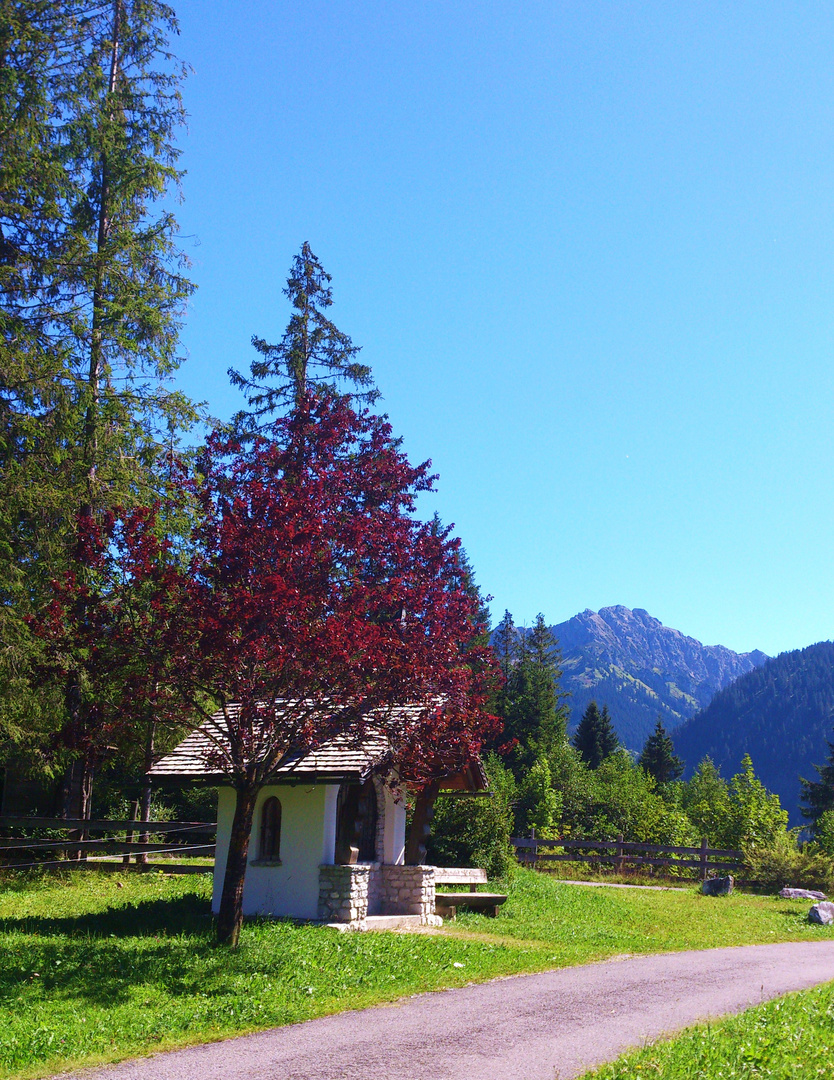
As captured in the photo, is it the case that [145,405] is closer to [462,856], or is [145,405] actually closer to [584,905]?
[462,856]

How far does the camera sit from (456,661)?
1329cm

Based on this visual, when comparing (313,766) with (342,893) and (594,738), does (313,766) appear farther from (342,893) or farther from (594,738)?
(594,738)

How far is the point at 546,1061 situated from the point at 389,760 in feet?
18.5

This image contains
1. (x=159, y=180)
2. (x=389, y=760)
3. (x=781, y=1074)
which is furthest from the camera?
(x=159, y=180)

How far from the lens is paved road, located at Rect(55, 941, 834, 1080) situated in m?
7.71

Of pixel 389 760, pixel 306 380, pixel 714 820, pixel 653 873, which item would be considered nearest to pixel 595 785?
pixel 714 820

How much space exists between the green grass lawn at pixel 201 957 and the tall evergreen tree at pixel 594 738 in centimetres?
4927

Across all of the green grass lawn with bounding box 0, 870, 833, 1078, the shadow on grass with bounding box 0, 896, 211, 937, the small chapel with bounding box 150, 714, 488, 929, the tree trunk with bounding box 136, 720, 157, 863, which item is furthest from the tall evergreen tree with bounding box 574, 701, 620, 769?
the shadow on grass with bounding box 0, 896, 211, 937

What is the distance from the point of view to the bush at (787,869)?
1091 inches

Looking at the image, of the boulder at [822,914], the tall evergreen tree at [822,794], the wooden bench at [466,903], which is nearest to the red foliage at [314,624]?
the wooden bench at [466,903]

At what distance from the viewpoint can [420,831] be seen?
19.3 metres

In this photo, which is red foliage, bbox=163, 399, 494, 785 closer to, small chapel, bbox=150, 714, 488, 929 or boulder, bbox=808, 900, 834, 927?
small chapel, bbox=150, 714, 488, 929

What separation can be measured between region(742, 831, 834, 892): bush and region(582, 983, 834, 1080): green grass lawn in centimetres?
2005

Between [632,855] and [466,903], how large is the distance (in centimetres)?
1671
